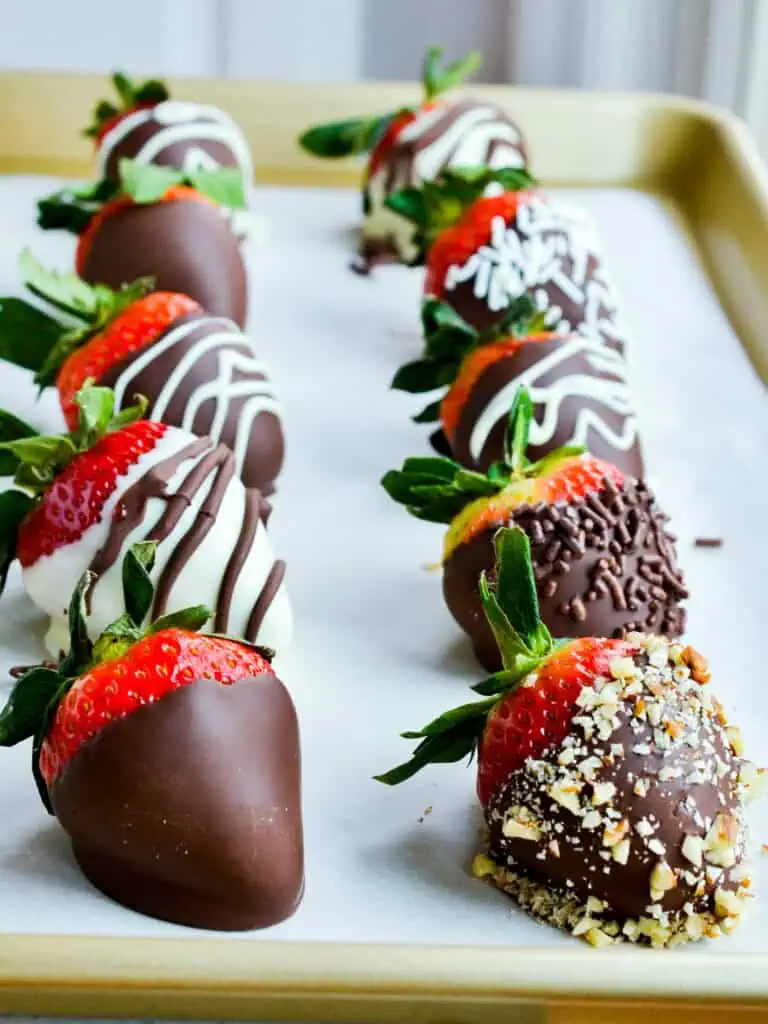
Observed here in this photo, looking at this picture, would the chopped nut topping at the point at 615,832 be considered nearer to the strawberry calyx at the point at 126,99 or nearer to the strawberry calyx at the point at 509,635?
the strawberry calyx at the point at 509,635

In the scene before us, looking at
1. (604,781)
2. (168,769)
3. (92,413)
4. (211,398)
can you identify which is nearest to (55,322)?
(211,398)

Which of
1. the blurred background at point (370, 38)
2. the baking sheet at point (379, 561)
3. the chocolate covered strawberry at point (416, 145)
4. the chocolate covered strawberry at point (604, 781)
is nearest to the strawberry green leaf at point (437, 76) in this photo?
the chocolate covered strawberry at point (416, 145)

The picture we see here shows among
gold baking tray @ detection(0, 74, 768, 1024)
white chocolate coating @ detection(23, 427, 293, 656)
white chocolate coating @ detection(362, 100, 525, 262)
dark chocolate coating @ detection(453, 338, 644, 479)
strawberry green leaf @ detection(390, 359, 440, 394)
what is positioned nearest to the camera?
gold baking tray @ detection(0, 74, 768, 1024)

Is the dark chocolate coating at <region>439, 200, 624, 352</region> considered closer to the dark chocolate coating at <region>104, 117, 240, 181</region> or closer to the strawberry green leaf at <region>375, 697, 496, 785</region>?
the dark chocolate coating at <region>104, 117, 240, 181</region>

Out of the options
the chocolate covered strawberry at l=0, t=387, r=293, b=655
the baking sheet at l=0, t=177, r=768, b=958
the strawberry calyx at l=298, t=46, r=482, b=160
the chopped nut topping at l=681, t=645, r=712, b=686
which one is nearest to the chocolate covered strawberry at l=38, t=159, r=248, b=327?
the baking sheet at l=0, t=177, r=768, b=958

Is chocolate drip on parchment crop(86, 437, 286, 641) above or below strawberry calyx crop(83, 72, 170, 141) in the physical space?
below

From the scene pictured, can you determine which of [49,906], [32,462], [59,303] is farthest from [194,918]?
[59,303]
